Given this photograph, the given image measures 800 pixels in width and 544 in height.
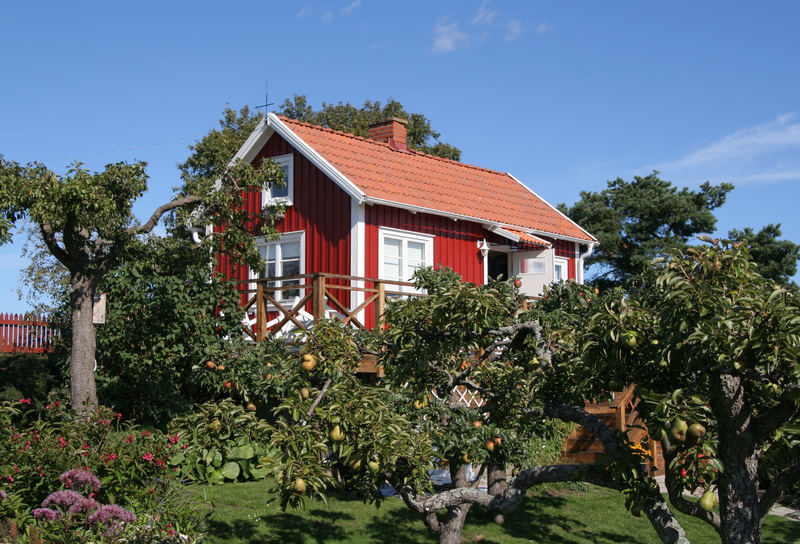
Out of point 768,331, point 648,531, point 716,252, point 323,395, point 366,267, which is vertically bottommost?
point 648,531

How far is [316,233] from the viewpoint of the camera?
16.6 m

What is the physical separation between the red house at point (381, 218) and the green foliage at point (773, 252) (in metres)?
9.78

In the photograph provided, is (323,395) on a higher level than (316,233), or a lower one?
lower

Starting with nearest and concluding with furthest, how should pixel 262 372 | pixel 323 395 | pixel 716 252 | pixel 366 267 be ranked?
pixel 716 252
pixel 323 395
pixel 262 372
pixel 366 267

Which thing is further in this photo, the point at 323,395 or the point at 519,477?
the point at 519,477

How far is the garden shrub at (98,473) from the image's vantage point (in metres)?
7.21

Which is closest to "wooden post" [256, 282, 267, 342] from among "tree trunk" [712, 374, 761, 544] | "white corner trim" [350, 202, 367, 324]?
"white corner trim" [350, 202, 367, 324]

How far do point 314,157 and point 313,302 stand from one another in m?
4.40

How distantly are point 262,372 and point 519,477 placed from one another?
19.0ft

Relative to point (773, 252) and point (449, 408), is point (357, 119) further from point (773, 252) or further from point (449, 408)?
point (449, 408)

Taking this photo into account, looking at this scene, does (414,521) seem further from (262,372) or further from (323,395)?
(323,395)

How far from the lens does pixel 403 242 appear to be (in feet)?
54.5

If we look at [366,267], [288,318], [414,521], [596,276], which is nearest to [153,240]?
[288,318]

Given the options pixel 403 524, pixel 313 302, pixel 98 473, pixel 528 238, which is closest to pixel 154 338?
pixel 313 302
